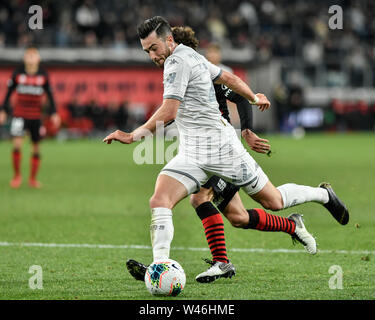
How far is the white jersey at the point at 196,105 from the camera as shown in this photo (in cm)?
620

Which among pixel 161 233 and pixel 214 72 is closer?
pixel 161 233

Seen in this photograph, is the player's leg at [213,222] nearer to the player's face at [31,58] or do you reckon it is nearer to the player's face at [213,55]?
the player's face at [213,55]

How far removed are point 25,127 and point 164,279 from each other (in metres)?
9.13

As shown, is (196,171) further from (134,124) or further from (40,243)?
(134,124)

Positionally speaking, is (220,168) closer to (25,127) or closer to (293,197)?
(293,197)

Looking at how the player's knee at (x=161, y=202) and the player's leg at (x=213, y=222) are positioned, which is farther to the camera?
the player's leg at (x=213, y=222)

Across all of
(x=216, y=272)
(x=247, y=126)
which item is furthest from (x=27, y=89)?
(x=216, y=272)

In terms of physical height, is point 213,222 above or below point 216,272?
above

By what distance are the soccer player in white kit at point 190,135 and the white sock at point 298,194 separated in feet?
0.49

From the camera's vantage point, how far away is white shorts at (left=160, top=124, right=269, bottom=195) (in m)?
6.25

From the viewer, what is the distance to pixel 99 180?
16.1 meters

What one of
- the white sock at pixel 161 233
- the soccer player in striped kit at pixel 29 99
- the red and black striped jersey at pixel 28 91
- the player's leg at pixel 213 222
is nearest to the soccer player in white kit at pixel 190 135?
the white sock at pixel 161 233

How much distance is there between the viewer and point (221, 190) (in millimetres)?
6680

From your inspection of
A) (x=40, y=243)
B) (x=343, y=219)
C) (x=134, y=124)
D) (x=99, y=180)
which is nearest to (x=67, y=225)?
(x=40, y=243)
